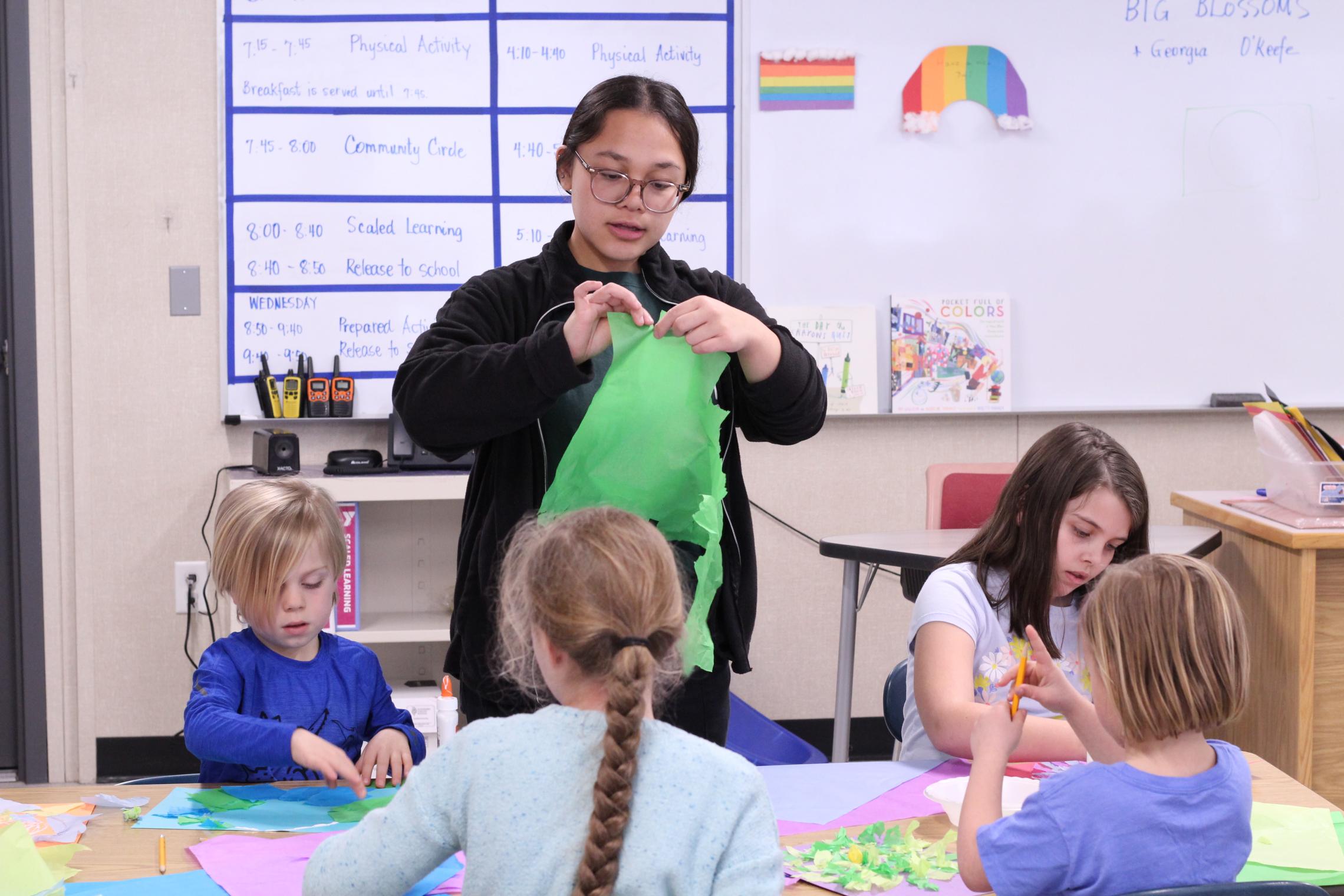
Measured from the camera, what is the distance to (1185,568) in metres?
1.20

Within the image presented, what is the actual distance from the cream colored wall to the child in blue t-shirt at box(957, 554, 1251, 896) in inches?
92.1

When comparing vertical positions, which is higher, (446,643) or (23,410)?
(23,410)

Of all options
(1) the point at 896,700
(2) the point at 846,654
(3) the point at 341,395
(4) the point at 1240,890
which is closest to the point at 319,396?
(3) the point at 341,395

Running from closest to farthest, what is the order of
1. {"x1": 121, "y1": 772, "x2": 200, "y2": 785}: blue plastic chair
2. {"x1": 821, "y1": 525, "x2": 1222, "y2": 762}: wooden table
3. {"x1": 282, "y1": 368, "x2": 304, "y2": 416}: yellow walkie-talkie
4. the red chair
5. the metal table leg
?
{"x1": 121, "y1": 772, "x2": 200, "y2": 785}: blue plastic chair → {"x1": 821, "y1": 525, "x2": 1222, "y2": 762}: wooden table → the metal table leg → the red chair → {"x1": 282, "y1": 368, "x2": 304, "y2": 416}: yellow walkie-talkie

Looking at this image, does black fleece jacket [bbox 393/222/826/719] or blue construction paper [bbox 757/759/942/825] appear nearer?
black fleece jacket [bbox 393/222/826/719]

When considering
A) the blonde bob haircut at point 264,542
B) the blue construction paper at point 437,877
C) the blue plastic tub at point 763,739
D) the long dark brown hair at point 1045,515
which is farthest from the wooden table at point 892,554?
the blue construction paper at point 437,877

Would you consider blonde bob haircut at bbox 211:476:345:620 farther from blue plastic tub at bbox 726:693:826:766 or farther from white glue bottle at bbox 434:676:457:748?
blue plastic tub at bbox 726:693:826:766

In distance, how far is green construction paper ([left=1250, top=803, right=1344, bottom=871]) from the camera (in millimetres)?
1280

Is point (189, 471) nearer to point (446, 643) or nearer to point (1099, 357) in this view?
point (446, 643)

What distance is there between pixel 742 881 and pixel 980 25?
3082mm

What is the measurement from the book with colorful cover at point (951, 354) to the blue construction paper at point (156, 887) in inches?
104

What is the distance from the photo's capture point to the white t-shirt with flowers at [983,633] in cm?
171

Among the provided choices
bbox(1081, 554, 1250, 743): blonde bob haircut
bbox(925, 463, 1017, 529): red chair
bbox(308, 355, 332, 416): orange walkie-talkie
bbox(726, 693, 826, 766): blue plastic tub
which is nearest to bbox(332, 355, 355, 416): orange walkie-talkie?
bbox(308, 355, 332, 416): orange walkie-talkie

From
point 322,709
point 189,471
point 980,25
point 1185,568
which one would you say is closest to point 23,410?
point 189,471
